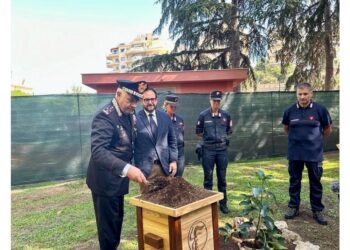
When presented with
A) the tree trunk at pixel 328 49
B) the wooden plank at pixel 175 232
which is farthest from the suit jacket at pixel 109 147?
the tree trunk at pixel 328 49

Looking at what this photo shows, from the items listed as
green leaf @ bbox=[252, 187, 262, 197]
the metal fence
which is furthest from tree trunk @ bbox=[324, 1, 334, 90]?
green leaf @ bbox=[252, 187, 262, 197]

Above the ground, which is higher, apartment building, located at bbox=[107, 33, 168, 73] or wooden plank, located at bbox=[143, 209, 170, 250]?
apartment building, located at bbox=[107, 33, 168, 73]

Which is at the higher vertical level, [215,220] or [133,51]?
[133,51]

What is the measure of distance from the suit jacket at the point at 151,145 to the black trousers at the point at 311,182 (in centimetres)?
143

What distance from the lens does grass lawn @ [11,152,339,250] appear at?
9.70 ft

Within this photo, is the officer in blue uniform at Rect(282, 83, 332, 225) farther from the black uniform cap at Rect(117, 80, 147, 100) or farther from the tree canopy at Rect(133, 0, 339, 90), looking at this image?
the tree canopy at Rect(133, 0, 339, 90)

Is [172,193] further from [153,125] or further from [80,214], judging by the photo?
[80,214]

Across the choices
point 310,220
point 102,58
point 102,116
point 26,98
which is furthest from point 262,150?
point 102,58

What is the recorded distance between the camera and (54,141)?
17.5 feet

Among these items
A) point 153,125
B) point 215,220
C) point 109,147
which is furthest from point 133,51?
point 215,220

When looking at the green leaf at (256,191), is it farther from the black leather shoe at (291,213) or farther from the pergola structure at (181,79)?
the pergola structure at (181,79)

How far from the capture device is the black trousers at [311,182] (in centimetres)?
323

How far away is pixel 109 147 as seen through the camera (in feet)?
7.11

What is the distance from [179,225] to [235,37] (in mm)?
10715
